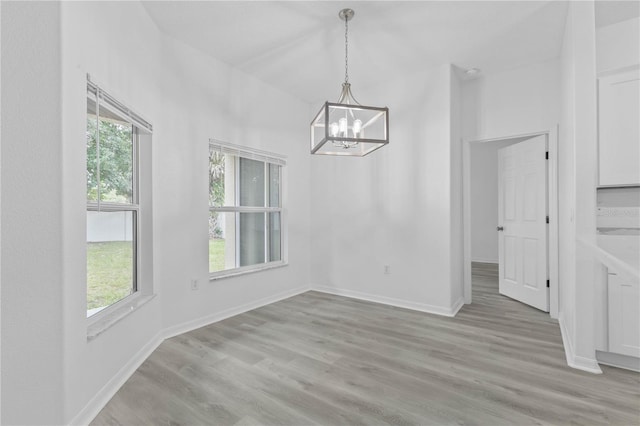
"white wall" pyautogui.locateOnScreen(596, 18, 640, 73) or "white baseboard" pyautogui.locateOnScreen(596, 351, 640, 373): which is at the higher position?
"white wall" pyautogui.locateOnScreen(596, 18, 640, 73)

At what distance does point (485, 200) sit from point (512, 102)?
4.08 meters

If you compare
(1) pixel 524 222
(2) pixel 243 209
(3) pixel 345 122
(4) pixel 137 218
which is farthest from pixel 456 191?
(4) pixel 137 218

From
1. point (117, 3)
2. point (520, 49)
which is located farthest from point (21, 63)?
point (520, 49)

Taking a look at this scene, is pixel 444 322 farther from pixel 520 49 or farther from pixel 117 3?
pixel 117 3

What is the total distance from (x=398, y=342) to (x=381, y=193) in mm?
1918

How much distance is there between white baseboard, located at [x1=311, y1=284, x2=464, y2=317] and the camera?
3.52 metres

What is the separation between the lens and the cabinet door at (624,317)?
2207 mm

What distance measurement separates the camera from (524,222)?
12.7ft

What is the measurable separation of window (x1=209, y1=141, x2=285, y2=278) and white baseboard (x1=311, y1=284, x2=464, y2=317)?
2.82 feet

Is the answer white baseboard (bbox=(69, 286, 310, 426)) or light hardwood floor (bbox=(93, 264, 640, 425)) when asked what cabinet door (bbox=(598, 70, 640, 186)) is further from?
white baseboard (bbox=(69, 286, 310, 426))

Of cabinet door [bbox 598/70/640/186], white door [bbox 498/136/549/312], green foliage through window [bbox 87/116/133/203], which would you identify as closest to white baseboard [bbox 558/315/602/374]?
white door [bbox 498/136/549/312]

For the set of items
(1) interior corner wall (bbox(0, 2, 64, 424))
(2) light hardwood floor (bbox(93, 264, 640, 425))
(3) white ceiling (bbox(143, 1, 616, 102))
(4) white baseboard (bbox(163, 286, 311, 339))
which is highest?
(3) white ceiling (bbox(143, 1, 616, 102))

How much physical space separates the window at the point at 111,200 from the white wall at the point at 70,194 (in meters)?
0.14

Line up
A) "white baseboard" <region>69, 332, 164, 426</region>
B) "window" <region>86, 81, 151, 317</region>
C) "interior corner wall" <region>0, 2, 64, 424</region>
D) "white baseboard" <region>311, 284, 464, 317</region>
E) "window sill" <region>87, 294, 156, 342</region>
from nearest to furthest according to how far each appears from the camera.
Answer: "interior corner wall" <region>0, 2, 64, 424</region>
"white baseboard" <region>69, 332, 164, 426</region>
"window sill" <region>87, 294, 156, 342</region>
"window" <region>86, 81, 151, 317</region>
"white baseboard" <region>311, 284, 464, 317</region>
